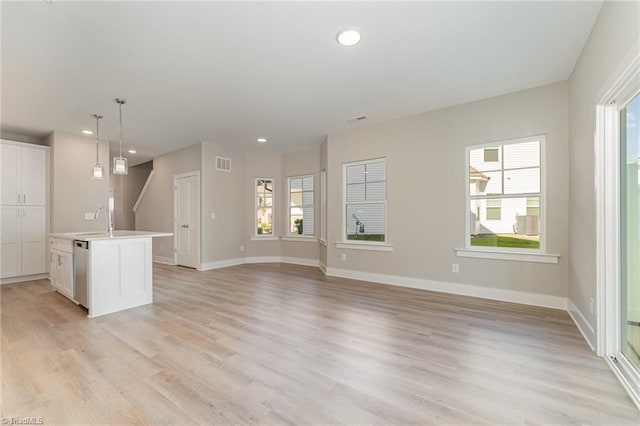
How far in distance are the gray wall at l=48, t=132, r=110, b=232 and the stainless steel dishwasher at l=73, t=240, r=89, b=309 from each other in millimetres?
2333

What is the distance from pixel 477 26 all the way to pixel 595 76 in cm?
109

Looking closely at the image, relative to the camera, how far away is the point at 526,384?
1.89 metres

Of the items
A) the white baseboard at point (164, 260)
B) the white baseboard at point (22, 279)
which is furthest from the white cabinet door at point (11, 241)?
the white baseboard at point (164, 260)

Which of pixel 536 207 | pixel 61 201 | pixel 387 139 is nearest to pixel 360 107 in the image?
pixel 387 139

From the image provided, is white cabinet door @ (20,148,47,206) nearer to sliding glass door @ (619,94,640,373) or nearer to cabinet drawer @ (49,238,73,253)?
cabinet drawer @ (49,238,73,253)

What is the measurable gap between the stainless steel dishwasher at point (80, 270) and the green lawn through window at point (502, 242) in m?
4.96

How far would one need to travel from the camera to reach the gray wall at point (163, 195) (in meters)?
6.37

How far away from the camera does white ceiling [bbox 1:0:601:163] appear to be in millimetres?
2176

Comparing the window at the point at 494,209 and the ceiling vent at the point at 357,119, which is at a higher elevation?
the ceiling vent at the point at 357,119

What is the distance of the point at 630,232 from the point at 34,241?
800 centimetres

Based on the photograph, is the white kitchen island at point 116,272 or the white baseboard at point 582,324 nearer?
the white baseboard at point 582,324

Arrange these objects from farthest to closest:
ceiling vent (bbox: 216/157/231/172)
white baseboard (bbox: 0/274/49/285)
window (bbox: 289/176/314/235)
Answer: window (bbox: 289/176/314/235) → ceiling vent (bbox: 216/157/231/172) → white baseboard (bbox: 0/274/49/285)

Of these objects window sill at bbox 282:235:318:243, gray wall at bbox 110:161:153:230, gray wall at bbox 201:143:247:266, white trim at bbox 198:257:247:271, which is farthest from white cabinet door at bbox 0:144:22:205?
window sill at bbox 282:235:318:243

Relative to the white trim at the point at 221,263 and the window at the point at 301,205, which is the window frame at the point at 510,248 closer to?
the window at the point at 301,205
